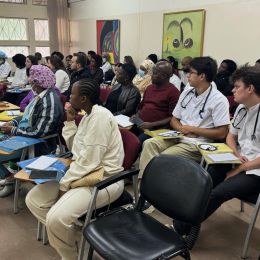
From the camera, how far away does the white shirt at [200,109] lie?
2445mm

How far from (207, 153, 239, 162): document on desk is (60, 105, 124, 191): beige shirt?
24.4 inches

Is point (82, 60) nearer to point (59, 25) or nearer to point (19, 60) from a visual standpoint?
point (19, 60)

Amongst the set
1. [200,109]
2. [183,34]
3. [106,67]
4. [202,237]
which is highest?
[183,34]

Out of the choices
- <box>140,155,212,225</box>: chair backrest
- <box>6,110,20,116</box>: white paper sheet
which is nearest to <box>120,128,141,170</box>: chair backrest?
<box>140,155,212,225</box>: chair backrest

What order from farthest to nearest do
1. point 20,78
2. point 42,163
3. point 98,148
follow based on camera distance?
point 20,78 < point 42,163 < point 98,148

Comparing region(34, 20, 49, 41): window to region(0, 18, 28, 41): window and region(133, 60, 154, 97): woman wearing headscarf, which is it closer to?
region(0, 18, 28, 41): window

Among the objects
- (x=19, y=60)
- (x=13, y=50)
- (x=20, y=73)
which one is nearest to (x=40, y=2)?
(x=13, y=50)

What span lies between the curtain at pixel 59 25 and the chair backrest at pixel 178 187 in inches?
340

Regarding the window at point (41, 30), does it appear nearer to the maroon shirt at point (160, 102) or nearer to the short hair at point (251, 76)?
the maroon shirt at point (160, 102)

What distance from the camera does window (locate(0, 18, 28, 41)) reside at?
880 cm

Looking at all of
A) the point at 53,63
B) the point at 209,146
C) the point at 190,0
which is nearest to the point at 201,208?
the point at 209,146

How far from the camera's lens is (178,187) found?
155 centimetres

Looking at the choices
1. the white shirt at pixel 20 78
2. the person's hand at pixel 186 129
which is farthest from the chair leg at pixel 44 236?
the white shirt at pixel 20 78

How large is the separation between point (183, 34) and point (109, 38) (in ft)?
8.87
